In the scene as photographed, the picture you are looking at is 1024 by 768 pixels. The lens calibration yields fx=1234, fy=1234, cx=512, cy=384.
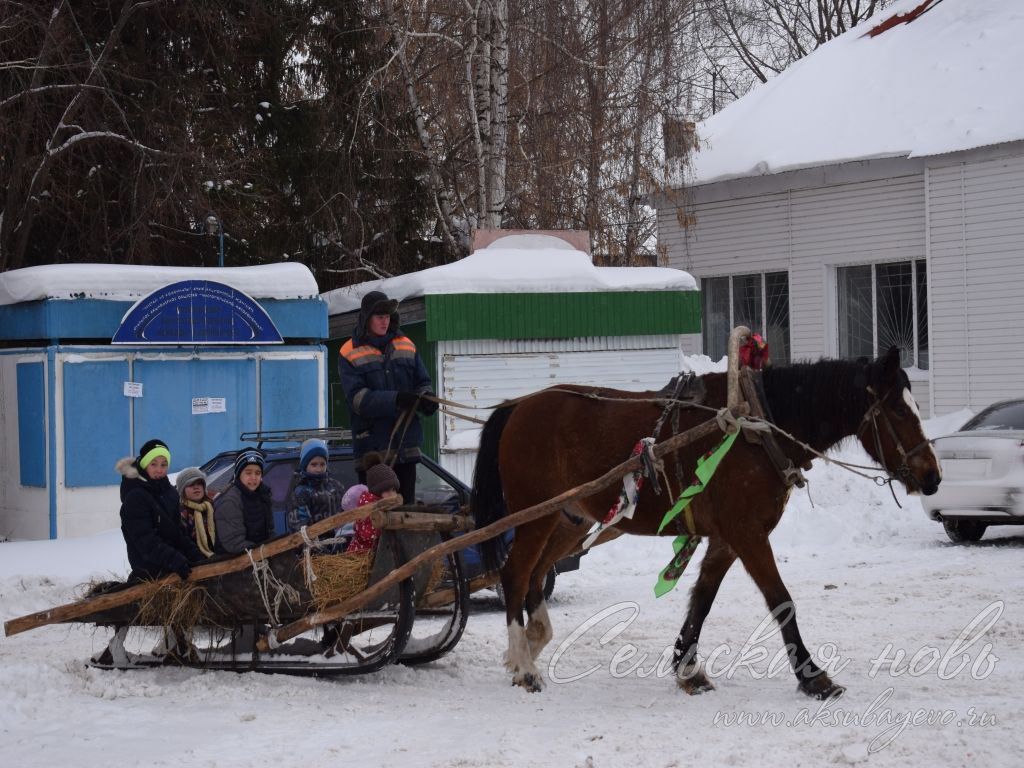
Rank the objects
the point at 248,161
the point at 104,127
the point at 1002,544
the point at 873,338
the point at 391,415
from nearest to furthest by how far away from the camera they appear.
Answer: the point at 391,415 → the point at 1002,544 → the point at 104,127 → the point at 248,161 → the point at 873,338

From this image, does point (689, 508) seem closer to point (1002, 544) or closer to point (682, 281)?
point (1002, 544)

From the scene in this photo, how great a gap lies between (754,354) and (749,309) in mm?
15597

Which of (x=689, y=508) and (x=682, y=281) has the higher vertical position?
(x=682, y=281)

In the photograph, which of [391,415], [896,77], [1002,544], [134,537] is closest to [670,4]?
[896,77]

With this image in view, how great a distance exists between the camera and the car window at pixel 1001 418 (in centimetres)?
1272

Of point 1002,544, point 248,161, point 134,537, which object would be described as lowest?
point 1002,544

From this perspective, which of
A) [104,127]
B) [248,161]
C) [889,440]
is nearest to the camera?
[889,440]

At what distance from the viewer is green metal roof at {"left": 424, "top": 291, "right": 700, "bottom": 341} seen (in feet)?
47.4

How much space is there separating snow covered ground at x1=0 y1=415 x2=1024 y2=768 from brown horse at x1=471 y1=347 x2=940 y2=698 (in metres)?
0.39

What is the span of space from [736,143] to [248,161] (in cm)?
943

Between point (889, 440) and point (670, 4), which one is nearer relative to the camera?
point (889, 440)

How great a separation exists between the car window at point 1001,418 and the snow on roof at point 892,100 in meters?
6.43

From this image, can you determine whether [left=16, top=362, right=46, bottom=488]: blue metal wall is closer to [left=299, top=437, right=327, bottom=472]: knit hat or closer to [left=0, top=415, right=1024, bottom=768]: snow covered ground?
[left=0, top=415, right=1024, bottom=768]: snow covered ground

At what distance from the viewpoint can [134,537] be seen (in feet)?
22.9
